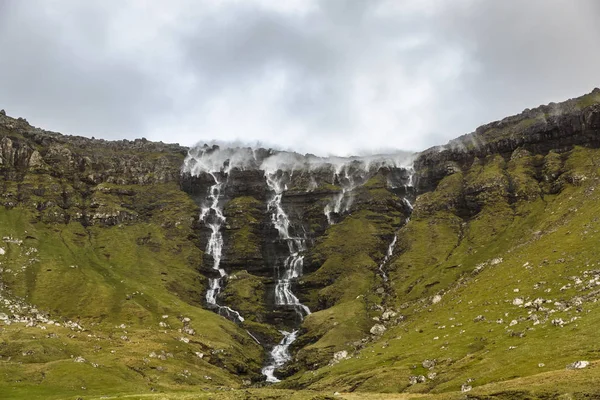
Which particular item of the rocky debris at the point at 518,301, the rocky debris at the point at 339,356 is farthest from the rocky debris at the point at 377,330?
the rocky debris at the point at 518,301

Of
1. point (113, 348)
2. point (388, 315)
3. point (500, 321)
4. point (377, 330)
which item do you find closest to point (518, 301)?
point (500, 321)

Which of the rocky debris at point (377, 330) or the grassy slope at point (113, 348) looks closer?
the grassy slope at point (113, 348)

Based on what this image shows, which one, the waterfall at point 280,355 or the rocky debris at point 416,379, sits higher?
the waterfall at point 280,355

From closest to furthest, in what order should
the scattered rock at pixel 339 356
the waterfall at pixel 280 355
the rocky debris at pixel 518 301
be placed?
the rocky debris at pixel 518 301, the scattered rock at pixel 339 356, the waterfall at pixel 280 355

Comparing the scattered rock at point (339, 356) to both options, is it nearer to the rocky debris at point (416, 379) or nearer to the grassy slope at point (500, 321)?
the grassy slope at point (500, 321)

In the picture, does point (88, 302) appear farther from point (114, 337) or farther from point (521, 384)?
point (521, 384)

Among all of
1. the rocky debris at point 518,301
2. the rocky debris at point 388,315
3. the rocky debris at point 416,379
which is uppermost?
the rocky debris at point 388,315

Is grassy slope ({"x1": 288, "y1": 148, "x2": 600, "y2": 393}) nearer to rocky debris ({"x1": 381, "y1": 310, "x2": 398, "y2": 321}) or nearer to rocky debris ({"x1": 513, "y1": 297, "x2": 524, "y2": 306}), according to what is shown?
rocky debris ({"x1": 513, "y1": 297, "x2": 524, "y2": 306})

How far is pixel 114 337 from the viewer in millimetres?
156125

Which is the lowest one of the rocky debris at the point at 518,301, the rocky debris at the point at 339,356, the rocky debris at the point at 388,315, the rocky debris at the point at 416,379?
the rocky debris at the point at 416,379

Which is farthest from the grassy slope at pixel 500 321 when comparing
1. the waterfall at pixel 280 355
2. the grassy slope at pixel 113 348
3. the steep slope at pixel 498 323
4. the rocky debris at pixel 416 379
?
the grassy slope at pixel 113 348

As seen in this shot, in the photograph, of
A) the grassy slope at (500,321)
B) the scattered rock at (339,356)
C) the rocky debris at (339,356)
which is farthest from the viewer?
the scattered rock at (339,356)

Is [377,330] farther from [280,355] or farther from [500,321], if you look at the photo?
[500,321]

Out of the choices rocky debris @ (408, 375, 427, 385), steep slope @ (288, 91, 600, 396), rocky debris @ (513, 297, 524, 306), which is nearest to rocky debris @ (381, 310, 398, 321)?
steep slope @ (288, 91, 600, 396)
